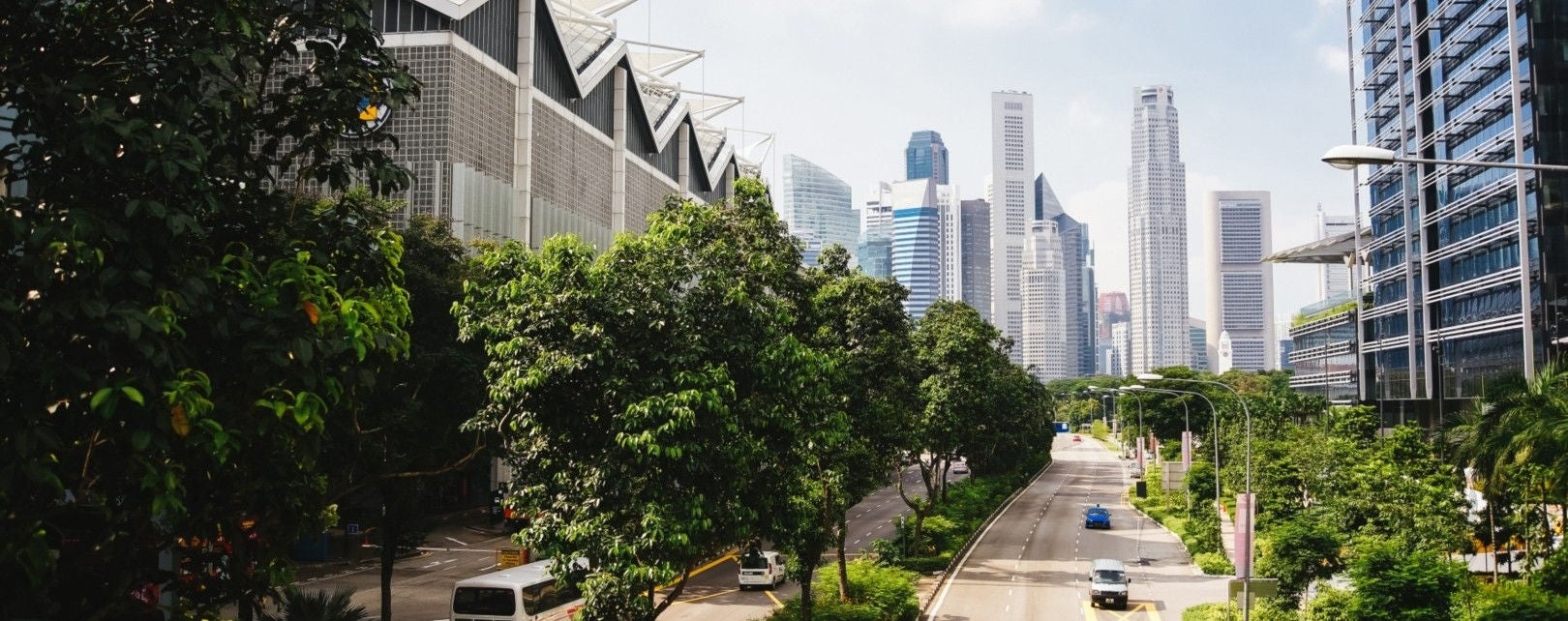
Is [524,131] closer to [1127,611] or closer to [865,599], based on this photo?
[865,599]

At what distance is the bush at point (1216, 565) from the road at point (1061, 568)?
2.08 ft

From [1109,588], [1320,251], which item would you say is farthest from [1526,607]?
[1320,251]

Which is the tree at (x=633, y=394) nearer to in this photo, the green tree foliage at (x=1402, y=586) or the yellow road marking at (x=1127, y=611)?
the green tree foliage at (x=1402, y=586)

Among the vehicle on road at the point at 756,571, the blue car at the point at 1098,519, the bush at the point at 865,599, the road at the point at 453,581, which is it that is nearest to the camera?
the bush at the point at 865,599

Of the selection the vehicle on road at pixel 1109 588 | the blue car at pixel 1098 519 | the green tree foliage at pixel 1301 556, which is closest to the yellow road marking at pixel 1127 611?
the vehicle on road at pixel 1109 588

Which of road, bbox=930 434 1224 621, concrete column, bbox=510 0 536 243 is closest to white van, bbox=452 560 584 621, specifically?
road, bbox=930 434 1224 621

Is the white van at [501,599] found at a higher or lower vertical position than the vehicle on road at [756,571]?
higher

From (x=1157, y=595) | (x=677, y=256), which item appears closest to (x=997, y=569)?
(x=1157, y=595)

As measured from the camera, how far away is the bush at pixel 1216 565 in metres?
49.6

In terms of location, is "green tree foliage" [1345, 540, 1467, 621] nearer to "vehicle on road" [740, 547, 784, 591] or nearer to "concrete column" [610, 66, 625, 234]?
"vehicle on road" [740, 547, 784, 591]

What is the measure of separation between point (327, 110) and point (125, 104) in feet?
5.91

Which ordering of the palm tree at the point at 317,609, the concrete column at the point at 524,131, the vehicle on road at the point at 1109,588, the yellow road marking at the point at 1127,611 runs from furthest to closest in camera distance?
the concrete column at the point at 524,131
the vehicle on road at the point at 1109,588
the yellow road marking at the point at 1127,611
the palm tree at the point at 317,609

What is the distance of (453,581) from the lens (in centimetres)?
4422

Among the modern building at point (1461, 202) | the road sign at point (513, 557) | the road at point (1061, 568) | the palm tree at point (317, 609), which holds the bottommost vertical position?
the road at point (1061, 568)
